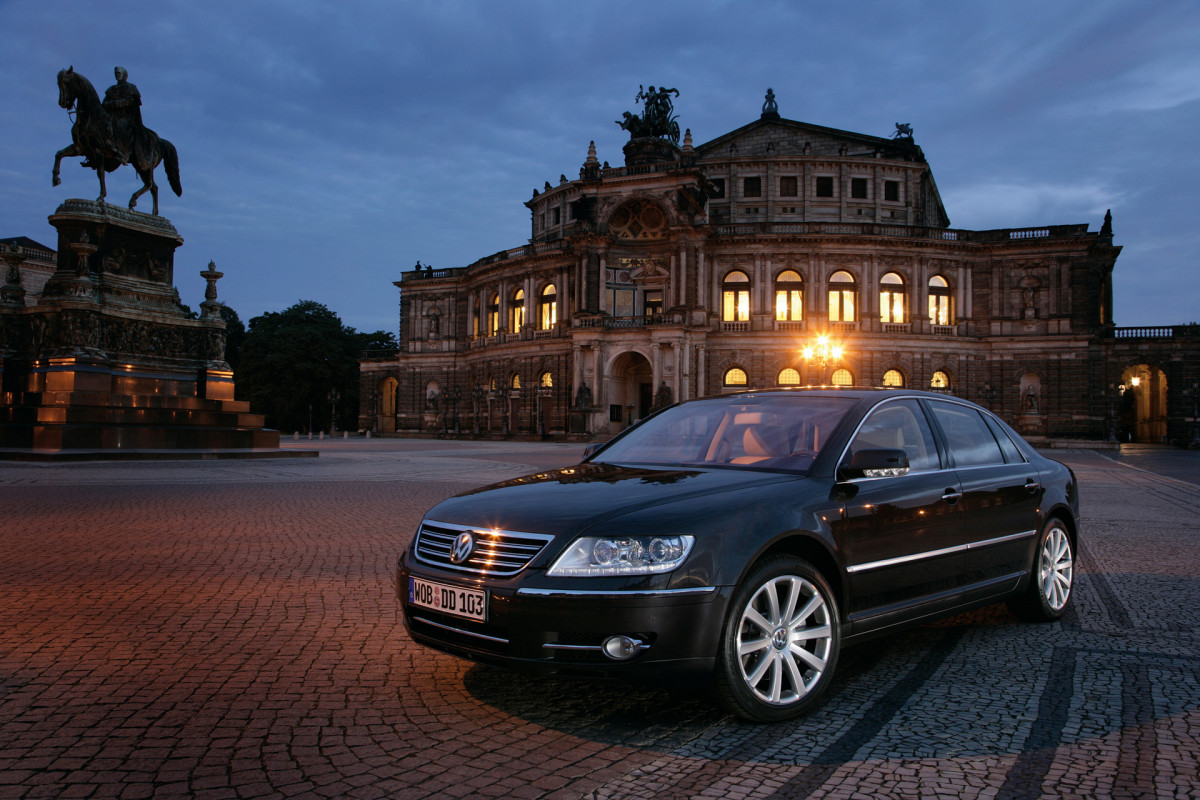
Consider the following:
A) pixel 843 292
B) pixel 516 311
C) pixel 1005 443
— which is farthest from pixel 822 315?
pixel 1005 443

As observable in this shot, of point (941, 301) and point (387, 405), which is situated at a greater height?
point (941, 301)

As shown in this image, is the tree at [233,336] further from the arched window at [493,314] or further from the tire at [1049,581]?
the tire at [1049,581]

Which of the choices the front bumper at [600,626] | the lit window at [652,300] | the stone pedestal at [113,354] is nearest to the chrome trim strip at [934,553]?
the front bumper at [600,626]

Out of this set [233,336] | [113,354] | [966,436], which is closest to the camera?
[966,436]

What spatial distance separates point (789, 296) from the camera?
178ft

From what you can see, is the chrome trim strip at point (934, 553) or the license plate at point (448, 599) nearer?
the license plate at point (448, 599)

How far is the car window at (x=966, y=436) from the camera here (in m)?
5.46

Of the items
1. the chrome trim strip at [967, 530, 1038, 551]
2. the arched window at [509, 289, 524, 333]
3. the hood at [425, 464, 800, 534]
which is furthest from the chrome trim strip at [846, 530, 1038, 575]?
the arched window at [509, 289, 524, 333]

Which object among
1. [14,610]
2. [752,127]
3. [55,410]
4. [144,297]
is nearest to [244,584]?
[14,610]

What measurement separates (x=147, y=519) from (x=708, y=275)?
1841 inches

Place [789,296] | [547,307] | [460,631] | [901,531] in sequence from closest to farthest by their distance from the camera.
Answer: [460,631]
[901,531]
[789,296]
[547,307]

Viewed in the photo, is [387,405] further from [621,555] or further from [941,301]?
[621,555]

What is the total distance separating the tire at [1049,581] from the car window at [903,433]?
1332 mm

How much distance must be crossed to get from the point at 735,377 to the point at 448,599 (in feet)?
167
